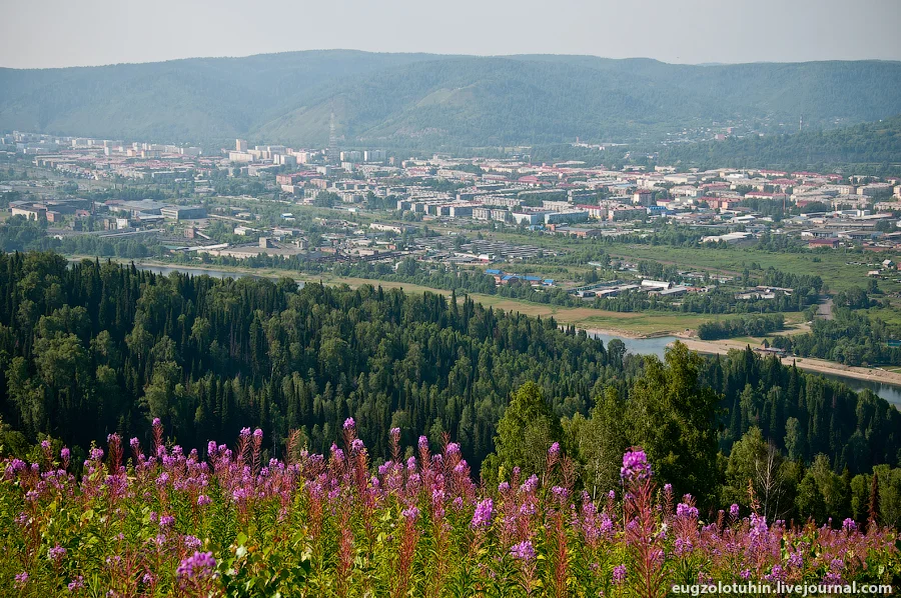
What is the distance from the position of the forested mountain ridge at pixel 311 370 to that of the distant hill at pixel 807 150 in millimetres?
79659

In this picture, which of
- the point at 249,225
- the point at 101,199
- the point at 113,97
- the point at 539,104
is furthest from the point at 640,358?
the point at 113,97

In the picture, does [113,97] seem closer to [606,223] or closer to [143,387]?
[606,223]

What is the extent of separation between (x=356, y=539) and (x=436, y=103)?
153 m

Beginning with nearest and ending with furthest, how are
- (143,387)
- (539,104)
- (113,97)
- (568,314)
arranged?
(143,387) → (568,314) → (539,104) → (113,97)

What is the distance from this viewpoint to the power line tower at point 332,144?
118 m

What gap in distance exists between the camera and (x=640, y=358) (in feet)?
102

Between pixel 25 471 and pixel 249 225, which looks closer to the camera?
pixel 25 471

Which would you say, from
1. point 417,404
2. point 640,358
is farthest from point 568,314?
point 417,404

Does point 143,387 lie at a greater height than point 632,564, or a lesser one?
lesser

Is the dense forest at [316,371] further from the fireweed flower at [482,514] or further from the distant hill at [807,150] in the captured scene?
the distant hill at [807,150]

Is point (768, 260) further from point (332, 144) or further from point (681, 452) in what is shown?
point (332, 144)

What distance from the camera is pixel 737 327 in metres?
40.6

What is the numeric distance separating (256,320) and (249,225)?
41780 mm

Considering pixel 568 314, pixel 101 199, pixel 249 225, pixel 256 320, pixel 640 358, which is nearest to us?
pixel 256 320
